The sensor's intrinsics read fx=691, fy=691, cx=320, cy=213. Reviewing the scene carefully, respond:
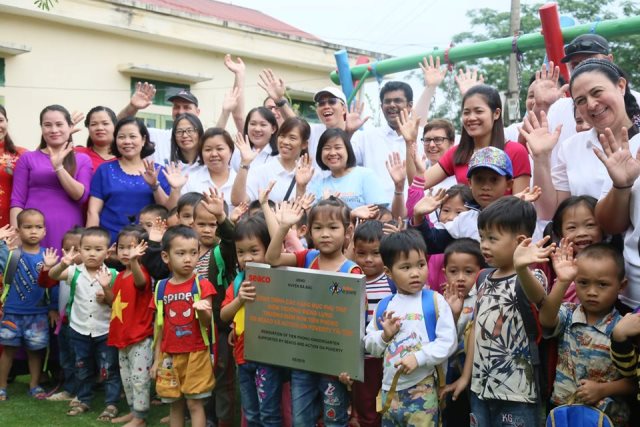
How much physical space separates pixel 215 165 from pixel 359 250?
1782mm

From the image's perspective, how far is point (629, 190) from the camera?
295cm

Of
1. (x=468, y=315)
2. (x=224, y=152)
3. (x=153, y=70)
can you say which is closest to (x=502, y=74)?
(x=153, y=70)

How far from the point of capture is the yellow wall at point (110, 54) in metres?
13.1

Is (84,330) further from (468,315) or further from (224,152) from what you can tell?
(468,315)

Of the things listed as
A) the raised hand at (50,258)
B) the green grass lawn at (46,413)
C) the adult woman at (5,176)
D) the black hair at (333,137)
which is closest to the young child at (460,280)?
the black hair at (333,137)

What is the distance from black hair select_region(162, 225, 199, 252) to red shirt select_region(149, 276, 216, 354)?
0.26 metres

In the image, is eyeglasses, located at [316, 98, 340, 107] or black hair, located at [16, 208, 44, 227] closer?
black hair, located at [16, 208, 44, 227]

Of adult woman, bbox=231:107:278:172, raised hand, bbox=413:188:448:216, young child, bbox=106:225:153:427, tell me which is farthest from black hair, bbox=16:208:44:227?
raised hand, bbox=413:188:448:216

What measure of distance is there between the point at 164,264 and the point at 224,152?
100cm

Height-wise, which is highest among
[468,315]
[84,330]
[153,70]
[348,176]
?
[153,70]

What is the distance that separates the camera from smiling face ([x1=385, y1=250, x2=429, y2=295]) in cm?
333

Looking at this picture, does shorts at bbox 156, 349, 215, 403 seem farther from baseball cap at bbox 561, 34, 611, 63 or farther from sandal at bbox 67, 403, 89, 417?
baseball cap at bbox 561, 34, 611, 63

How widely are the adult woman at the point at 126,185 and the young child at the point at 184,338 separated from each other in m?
1.06

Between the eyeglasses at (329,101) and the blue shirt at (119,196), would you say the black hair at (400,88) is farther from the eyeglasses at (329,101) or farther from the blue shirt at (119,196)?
the blue shirt at (119,196)
